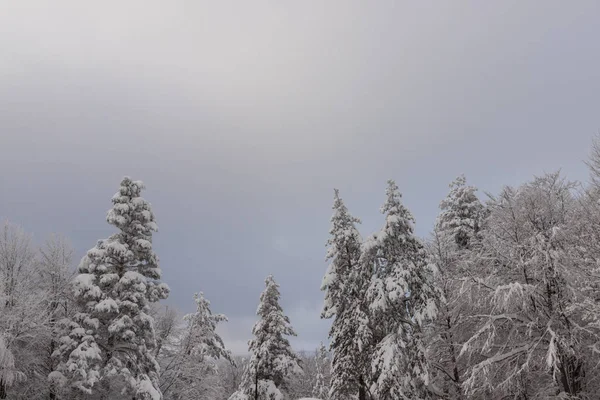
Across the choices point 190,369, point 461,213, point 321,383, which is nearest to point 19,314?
point 190,369

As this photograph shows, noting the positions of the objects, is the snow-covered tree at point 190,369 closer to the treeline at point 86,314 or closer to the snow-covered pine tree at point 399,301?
the treeline at point 86,314

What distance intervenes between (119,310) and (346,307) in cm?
1343

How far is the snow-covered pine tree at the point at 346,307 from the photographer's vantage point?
23266 mm

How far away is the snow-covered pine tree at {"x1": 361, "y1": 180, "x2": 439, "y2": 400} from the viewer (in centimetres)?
1931

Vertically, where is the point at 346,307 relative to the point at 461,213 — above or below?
below

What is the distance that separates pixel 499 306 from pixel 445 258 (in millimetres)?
9605

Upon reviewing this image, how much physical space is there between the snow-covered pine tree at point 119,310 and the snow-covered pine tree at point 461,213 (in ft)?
70.1

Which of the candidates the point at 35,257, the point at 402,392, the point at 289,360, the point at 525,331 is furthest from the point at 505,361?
the point at 35,257

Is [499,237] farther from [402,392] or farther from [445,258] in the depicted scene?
[402,392]

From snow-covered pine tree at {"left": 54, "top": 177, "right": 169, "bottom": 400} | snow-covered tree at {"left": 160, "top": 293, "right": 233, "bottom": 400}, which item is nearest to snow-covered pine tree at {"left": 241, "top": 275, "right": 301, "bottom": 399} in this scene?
snow-covered tree at {"left": 160, "top": 293, "right": 233, "bottom": 400}

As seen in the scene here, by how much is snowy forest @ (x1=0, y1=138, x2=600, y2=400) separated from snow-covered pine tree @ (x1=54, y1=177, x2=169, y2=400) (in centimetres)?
8

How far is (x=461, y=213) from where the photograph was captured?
104ft

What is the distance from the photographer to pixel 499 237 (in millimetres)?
18578

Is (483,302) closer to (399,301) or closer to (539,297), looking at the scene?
(539,297)
